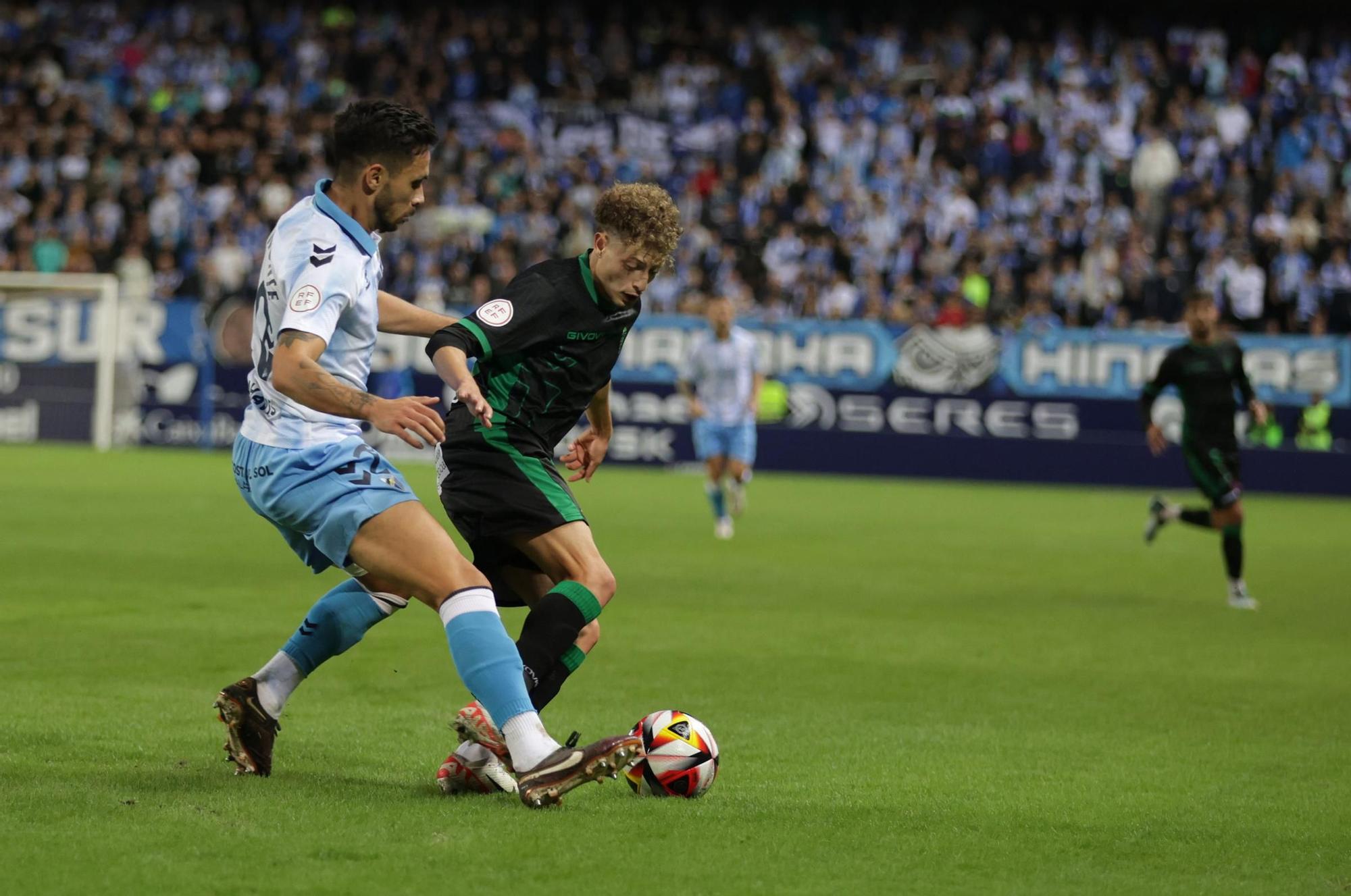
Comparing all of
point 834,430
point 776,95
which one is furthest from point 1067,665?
point 776,95

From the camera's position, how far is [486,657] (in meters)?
4.86

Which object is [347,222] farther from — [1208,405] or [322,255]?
[1208,405]

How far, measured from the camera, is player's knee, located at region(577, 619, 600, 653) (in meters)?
5.63

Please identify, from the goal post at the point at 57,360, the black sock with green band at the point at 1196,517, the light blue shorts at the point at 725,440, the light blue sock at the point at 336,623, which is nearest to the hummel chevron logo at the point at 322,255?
the light blue sock at the point at 336,623

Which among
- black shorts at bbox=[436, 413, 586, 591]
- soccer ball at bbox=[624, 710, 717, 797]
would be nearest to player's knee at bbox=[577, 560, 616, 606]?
black shorts at bbox=[436, 413, 586, 591]

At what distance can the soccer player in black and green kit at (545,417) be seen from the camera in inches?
215

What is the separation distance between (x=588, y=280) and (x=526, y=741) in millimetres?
1717

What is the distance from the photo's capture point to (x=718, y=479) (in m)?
16.7

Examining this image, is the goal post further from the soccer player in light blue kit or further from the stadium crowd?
the soccer player in light blue kit

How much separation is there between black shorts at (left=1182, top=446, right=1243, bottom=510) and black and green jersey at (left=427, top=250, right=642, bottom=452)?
7819 mm

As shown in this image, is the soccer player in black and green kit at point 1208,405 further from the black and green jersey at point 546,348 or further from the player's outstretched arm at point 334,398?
the player's outstretched arm at point 334,398

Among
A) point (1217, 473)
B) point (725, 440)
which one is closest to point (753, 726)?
point (1217, 473)

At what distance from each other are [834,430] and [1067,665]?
1549 cm

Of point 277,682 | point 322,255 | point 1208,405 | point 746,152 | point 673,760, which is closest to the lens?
point 322,255
